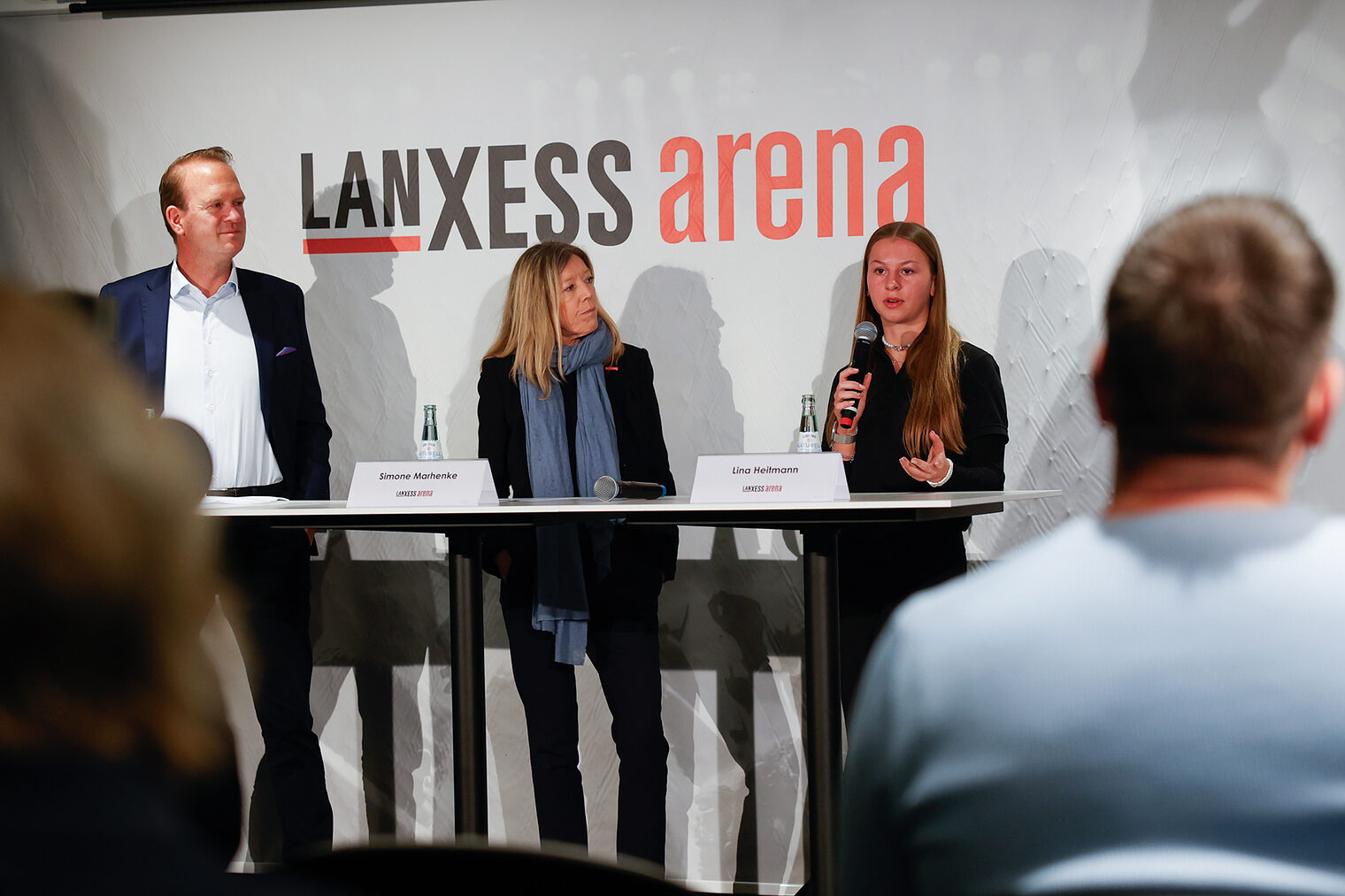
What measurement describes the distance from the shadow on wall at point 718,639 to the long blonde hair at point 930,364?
2.23 ft

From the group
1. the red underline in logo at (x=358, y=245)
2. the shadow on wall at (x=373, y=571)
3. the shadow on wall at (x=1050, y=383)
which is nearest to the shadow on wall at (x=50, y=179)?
the red underline in logo at (x=358, y=245)

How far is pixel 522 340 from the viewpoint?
3.04m

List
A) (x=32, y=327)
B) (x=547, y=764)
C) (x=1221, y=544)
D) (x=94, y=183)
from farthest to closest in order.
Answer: (x=94, y=183) < (x=547, y=764) < (x=1221, y=544) < (x=32, y=327)

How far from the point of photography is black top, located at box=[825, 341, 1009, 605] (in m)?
2.70

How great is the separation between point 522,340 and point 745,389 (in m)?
0.78

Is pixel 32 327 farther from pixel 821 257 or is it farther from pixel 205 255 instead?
pixel 821 257

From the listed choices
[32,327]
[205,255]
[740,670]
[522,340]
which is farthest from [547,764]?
[32,327]

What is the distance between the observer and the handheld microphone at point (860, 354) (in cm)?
268

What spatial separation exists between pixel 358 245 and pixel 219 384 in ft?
2.75

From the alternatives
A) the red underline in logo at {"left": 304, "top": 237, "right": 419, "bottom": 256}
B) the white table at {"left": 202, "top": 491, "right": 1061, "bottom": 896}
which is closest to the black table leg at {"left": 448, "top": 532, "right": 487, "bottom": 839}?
the white table at {"left": 202, "top": 491, "right": 1061, "bottom": 896}

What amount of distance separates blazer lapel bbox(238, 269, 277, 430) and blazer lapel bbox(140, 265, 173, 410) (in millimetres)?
198

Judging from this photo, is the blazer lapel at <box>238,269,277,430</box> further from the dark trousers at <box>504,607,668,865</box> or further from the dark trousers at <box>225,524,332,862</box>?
the dark trousers at <box>504,607,668,865</box>

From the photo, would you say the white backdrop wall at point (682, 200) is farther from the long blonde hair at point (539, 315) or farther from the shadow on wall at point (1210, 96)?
the long blonde hair at point (539, 315)

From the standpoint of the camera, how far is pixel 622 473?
3.05 meters
